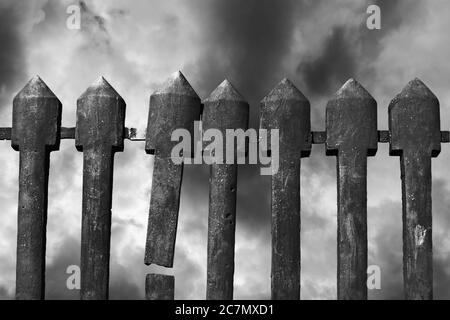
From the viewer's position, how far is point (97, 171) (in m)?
9.62

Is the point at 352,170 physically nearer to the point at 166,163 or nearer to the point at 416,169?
the point at 416,169

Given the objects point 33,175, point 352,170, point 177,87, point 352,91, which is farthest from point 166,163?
point 352,91

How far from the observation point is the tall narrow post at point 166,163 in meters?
9.57

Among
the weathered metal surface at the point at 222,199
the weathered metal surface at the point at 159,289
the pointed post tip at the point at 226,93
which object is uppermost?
the pointed post tip at the point at 226,93

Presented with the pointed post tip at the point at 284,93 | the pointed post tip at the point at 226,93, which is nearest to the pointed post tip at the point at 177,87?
the pointed post tip at the point at 226,93

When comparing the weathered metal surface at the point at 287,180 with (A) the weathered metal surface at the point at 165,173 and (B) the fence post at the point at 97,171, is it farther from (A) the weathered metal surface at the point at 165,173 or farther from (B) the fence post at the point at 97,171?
(B) the fence post at the point at 97,171

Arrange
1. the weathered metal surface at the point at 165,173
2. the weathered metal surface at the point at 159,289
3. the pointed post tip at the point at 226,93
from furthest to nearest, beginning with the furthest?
the pointed post tip at the point at 226,93
the weathered metal surface at the point at 165,173
the weathered metal surface at the point at 159,289

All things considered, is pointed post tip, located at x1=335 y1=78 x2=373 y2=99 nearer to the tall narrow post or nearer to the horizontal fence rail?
the horizontal fence rail

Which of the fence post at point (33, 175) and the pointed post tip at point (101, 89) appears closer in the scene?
the fence post at point (33, 175)

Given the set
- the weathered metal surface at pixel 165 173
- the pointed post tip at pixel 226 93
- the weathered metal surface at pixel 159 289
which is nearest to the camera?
the weathered metal surface at pixel 159 289

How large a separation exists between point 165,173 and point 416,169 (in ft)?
7.82

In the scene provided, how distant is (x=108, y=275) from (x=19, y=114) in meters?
1.80

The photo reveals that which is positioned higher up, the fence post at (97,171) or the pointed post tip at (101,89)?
the pointed post tip at (101,89)
